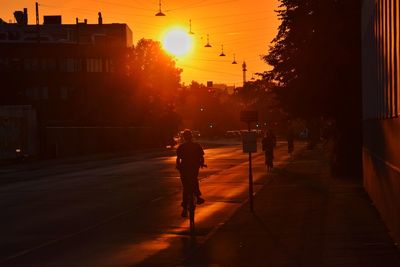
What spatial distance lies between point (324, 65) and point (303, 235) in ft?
56.9

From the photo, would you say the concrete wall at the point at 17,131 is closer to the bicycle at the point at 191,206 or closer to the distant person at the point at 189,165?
the distant person at the point at 189,165

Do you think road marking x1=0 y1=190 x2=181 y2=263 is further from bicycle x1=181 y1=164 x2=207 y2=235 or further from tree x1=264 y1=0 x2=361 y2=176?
tree x1=264 y1=0 x2=361 y2=176

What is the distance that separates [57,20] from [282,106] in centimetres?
11305

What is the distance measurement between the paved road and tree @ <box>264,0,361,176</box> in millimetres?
3587

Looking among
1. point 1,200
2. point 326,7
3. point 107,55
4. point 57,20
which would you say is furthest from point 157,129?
point 1,200

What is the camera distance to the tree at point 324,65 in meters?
32.1

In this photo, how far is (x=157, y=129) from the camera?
316ft

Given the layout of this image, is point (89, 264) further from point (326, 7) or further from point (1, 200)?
point (326, 7)

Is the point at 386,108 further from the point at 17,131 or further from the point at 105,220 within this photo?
the point at 17,131

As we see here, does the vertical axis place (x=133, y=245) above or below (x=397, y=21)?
below

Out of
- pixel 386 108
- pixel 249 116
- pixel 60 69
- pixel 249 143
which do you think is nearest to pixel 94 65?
pixel 60 69

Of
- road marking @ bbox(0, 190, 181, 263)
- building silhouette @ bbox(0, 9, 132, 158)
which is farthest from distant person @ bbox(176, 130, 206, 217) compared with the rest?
building silhouette @ bbox(0, 9, 132, 158)

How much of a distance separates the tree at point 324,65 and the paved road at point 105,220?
359 cm

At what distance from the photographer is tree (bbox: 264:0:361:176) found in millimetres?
32125
